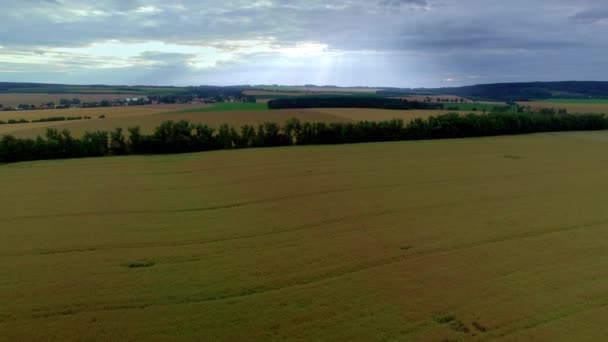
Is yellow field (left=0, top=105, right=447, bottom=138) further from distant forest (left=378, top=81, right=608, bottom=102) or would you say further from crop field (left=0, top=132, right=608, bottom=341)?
distant forest (left=378, top=81, right=608, bottom=102)

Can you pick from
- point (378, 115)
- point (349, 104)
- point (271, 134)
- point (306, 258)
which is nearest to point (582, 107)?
point (378, 115)

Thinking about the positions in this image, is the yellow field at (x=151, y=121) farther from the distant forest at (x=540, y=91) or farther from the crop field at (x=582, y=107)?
the distant forest at (x=540, y=91)

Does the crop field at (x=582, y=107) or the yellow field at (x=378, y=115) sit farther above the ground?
the crop field at (x=582, y=107)

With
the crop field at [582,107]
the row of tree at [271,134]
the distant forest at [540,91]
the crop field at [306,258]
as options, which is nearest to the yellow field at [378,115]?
the row of tree at [271,134]

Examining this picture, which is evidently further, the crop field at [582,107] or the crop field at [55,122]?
the crop field at [582,107]

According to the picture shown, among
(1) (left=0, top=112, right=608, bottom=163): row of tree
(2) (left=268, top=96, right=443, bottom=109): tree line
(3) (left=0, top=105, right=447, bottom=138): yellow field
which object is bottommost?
(1) (left=0, top=112, right=608, bottom=163): row of tree

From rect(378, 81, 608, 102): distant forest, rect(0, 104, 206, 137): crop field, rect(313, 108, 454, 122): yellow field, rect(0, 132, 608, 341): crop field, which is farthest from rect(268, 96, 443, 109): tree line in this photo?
rect(0, 132, 608, 341): crop field

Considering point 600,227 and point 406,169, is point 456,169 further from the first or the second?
point 600,227

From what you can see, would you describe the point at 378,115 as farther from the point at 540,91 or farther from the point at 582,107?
the point at 540,91
